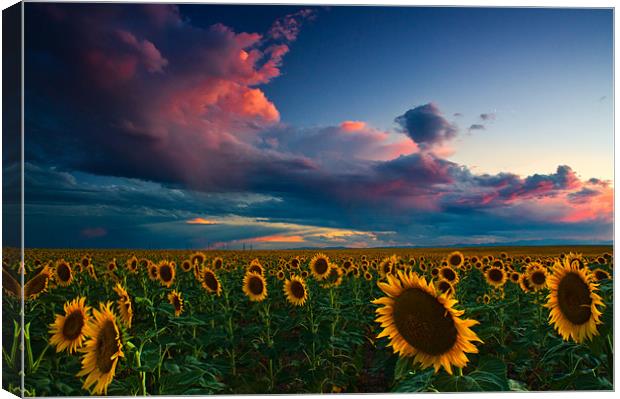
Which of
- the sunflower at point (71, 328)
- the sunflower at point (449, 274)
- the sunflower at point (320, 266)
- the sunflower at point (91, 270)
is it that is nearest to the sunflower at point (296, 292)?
the sunflower at point (320, 266)

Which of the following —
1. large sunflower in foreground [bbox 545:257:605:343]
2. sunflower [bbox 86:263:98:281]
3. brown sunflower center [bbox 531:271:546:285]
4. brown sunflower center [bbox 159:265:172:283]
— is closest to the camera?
large sunflower in foreground [bbox 545:257:605:343]

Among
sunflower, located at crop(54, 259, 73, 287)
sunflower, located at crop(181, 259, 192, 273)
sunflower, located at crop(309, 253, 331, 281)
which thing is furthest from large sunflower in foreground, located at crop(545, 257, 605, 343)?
sunflower, located at crop(54, 259, 73, 287)

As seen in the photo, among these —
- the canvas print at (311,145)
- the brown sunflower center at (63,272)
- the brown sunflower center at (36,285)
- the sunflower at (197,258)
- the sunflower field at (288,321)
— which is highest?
the canvas print at (311,145)

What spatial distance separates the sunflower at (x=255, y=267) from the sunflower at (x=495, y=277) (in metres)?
2.28

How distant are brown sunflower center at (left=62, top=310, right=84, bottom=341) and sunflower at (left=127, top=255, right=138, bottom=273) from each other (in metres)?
1.25

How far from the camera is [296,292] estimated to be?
5.70 m

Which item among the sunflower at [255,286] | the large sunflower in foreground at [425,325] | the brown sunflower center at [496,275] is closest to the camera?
the large sunflower in foreground at [425,325]

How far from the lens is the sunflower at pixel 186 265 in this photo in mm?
5474

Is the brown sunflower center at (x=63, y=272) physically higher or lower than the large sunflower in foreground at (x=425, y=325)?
higher

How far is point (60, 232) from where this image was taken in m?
4.66

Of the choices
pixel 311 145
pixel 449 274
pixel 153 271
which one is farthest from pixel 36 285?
pixel 449 274

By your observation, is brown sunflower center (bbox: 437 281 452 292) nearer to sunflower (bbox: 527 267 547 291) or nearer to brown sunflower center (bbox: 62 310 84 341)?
sunflower (bbox: 527 267 547 291)

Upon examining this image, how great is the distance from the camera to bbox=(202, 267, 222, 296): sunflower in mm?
5527

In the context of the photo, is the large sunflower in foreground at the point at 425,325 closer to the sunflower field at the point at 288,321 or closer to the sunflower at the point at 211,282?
the sunflower field at the point at 288,321
